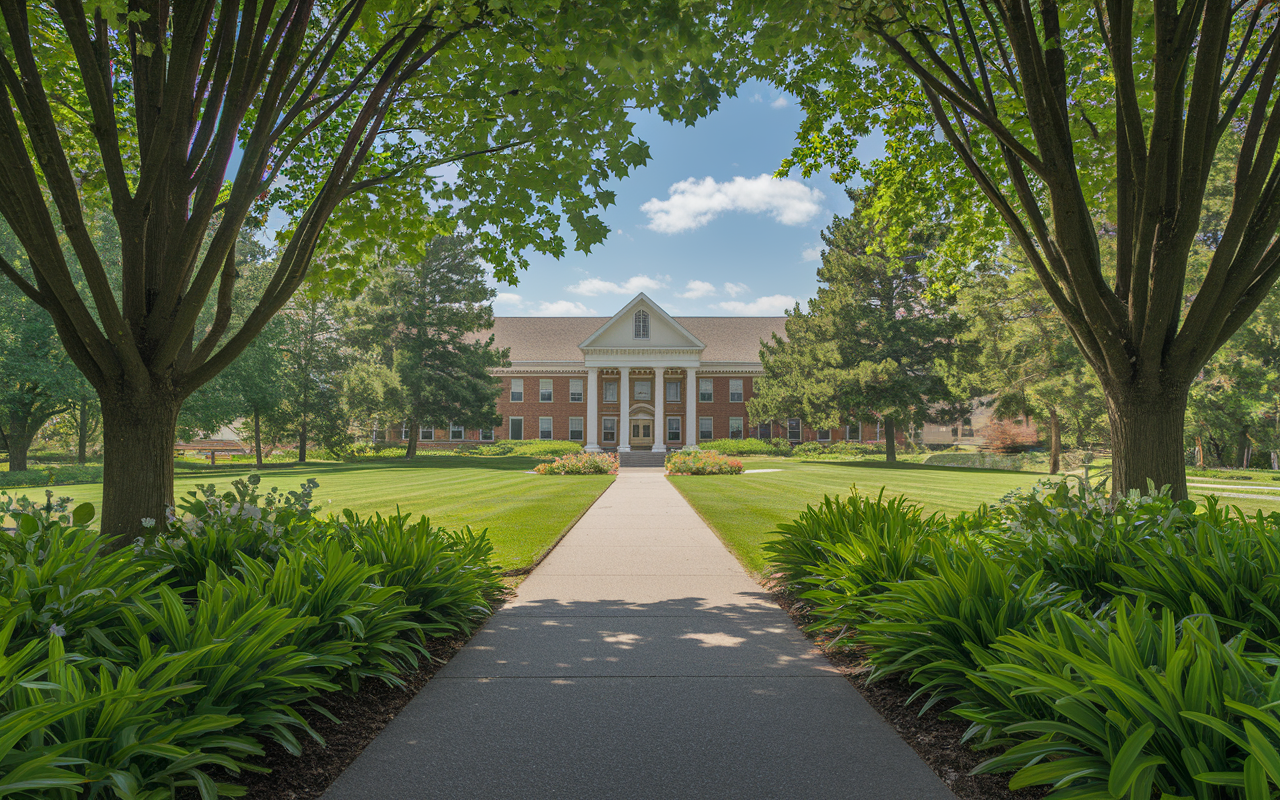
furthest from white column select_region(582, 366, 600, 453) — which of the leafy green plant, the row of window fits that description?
the leafy green plant

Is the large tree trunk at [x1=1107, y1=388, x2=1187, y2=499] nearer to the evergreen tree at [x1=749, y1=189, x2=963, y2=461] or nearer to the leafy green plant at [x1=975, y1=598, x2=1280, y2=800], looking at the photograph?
the leafy green plant at [x1=975, y1=598, x2=1280, y2=800]

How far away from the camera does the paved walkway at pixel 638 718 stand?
315 centimetres

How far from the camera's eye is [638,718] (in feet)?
12.6

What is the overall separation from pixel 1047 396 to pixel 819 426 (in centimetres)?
1066

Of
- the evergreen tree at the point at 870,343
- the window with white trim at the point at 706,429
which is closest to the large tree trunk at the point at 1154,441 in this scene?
the evergreen tree at the point at 870,343

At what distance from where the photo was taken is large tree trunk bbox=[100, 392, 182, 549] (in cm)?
543

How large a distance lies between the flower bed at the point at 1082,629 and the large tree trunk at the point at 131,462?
5.62m

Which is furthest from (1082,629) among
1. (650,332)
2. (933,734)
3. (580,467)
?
(650,332)

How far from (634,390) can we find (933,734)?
46.1m

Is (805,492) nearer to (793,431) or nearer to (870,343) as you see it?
(870,343)

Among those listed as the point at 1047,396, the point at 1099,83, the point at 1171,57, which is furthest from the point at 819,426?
the point at 1171,57

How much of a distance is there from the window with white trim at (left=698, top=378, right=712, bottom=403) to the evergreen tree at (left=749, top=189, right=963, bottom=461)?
13.8 m

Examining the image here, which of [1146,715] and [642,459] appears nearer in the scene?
[1146,715]

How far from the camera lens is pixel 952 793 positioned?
3.04 metres
